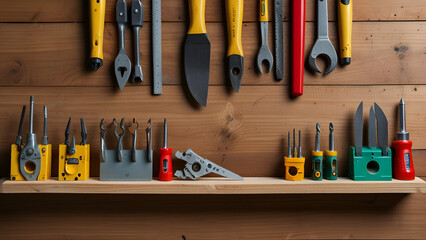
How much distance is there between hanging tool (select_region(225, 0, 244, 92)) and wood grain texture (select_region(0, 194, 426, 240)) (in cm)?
36

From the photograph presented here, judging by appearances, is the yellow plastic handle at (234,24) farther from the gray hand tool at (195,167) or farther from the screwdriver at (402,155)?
the screwdriver at (402,155)

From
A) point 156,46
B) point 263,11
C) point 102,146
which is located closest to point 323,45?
point 263,11

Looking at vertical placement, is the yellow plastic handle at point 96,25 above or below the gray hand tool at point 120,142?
above

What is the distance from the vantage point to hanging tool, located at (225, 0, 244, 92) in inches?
37.4

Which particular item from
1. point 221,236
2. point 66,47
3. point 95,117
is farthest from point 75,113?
point 221,236

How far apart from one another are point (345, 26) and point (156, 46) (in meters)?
0.55

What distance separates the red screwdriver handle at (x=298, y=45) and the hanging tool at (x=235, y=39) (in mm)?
152

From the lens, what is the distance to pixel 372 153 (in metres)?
0.91

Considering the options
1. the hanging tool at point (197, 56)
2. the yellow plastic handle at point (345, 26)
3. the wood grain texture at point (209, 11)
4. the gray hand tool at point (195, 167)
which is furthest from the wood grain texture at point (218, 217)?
the wood grain texture at point (209, 11)

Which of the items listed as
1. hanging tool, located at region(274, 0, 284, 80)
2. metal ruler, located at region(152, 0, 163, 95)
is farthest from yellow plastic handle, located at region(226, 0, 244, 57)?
metal ruler, located at region(152, 0, 163, 95)

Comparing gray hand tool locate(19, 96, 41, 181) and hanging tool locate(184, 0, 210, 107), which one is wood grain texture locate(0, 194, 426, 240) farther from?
hanging tool locate(184, 0, 210, 107)

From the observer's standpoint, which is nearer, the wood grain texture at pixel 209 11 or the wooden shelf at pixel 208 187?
the wooden shelf at pixel 208 187

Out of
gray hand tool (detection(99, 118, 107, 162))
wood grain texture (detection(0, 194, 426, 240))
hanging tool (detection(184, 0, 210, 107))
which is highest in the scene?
hanging tool (detection(184, 0, 210, 107))

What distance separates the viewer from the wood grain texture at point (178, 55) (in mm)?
983
